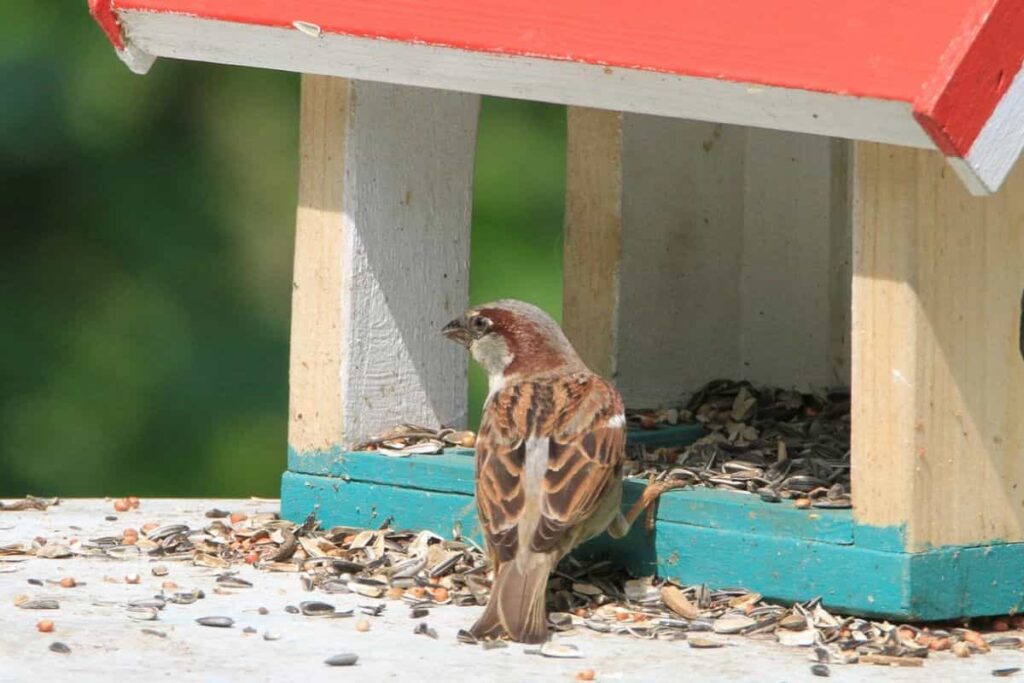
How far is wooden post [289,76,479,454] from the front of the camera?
508cm

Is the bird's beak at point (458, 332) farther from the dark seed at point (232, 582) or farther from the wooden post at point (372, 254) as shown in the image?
the dark seed at point (232, 582)

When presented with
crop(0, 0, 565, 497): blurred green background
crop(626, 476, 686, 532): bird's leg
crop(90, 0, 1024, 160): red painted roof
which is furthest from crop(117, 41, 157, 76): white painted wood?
crop(0, 0, 565, 497): blurred green background

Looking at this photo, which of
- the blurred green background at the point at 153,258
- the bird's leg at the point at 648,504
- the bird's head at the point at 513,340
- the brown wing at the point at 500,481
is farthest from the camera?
the blurred green background at the point at 153,258

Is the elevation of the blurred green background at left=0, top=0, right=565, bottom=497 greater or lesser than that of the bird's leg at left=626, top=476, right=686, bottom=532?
greater

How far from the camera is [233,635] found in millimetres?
4062

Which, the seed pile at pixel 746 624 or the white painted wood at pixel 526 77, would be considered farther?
the seed pile at pixel 746 624

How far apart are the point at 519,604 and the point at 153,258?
3909mm

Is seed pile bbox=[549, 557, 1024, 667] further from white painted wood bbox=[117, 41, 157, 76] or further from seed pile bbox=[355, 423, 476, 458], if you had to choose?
white painted wood bbox=[117, 41, 157, 76]

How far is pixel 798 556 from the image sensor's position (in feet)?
14.0

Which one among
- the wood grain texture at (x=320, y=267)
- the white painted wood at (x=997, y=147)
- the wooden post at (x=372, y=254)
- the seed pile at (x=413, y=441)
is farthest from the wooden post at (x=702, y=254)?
the white painted wood at (x=997, y=147)

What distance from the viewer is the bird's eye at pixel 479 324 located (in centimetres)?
498

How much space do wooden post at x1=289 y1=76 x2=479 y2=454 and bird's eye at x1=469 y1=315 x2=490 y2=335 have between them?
0.85ft

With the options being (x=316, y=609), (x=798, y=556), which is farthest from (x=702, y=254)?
(x=316, y=609)

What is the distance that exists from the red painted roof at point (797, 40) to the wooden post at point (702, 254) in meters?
1.29
